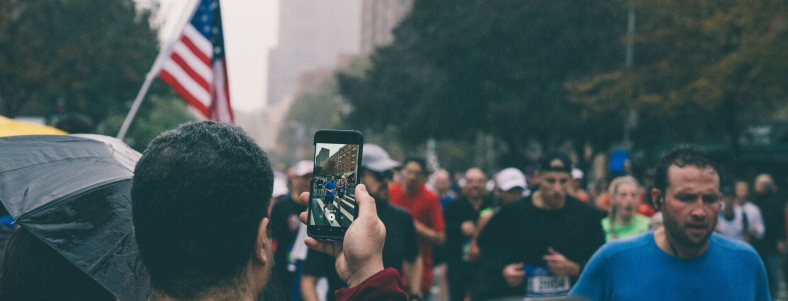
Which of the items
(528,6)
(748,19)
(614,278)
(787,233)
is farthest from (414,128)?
(614,278)

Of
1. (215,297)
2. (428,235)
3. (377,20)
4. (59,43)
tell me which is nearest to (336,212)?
(215,297)

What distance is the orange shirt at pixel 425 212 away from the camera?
8.05 meters

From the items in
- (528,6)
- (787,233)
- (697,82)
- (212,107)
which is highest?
(528,6)

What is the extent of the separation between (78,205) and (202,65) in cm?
590

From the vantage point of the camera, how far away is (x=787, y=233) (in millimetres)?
12812

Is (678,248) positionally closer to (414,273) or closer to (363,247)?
(363,247)

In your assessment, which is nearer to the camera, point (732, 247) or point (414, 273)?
point (732, 247)

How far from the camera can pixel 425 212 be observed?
8.25 metres

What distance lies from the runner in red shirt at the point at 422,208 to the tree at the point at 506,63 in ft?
73.2

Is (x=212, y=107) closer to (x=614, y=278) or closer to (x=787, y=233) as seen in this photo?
(x=614, y=278)

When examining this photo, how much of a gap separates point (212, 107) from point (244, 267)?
665 centimetres

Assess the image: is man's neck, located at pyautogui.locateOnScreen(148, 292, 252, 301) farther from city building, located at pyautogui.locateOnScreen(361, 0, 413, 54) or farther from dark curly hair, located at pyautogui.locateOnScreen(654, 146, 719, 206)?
city building, located at pyautogui.locateOnScreen(361, 0, 413, 54)

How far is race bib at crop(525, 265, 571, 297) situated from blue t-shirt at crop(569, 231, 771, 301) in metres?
1.78

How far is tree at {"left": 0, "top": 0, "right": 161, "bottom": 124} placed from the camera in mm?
15352
